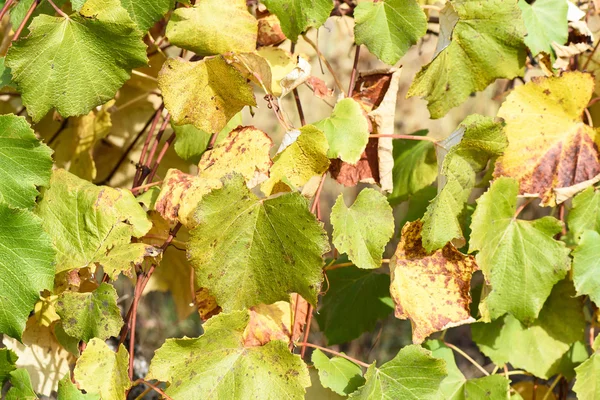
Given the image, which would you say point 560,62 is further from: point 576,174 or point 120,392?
point 120,392

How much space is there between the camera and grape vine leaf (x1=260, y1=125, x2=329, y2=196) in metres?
1.08

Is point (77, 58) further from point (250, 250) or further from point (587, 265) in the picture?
point (587, 265)

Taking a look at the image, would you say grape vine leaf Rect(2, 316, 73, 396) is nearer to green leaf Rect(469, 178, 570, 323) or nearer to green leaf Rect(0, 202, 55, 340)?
green leaf Rect(0, 202, 55, 340)

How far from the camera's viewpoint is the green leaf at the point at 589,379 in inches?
48.9

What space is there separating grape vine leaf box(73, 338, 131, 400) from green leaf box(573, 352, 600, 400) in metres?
0.78

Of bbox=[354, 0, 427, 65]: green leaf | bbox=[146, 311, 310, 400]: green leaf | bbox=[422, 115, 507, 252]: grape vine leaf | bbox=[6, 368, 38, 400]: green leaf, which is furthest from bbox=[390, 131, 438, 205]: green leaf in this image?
bbox=[6, 368, 38, 400]: green leaf

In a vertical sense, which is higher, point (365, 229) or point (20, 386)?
point (365, 229)

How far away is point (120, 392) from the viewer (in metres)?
1.03

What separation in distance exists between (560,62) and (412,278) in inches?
23.6

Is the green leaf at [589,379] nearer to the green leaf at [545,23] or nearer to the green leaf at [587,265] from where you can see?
the green leaf at [587,265]

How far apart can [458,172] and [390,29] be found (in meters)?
0.26

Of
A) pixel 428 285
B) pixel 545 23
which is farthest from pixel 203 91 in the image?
pixel 545 23

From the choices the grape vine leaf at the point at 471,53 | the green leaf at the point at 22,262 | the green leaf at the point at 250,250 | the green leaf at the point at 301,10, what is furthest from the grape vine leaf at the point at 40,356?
the grape vine leaf at the point at 471,53

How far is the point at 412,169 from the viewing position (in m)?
1.54
